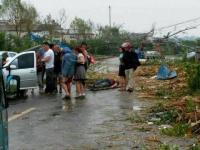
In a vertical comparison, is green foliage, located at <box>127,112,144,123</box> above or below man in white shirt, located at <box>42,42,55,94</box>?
below

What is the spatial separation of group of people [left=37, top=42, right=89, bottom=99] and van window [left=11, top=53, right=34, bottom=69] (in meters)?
0.43

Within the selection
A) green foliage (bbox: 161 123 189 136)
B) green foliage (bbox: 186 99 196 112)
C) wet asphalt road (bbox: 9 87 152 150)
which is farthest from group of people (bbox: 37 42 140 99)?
green foliage (bbox: 161 123 189 136)

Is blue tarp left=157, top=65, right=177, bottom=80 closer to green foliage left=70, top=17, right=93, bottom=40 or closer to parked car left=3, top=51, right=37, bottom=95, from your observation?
parked car left=3, top=51, right=37, bottom=95

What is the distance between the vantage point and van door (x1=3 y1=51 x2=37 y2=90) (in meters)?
20.1

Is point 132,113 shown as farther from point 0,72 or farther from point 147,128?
point 0,72

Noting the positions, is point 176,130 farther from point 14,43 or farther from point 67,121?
point 14,43

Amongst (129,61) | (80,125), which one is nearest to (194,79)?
(129,61)

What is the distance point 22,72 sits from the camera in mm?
20172

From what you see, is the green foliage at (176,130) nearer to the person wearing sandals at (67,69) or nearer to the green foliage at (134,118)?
the green foliage at (134,118)

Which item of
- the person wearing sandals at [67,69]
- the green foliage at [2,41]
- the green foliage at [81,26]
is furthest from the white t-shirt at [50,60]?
the green foliage at [81,26]

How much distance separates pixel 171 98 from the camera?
727 inches

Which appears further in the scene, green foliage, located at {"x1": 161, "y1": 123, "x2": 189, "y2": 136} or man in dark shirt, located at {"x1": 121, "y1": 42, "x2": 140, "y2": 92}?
man in dark shirt, located at {"x1": 121, "y1": 42, "x2": 140, "y2": 92}

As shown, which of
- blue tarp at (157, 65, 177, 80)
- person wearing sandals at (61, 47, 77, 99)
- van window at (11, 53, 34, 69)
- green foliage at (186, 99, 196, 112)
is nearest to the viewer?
green foliage at (186, 99, 196, 112)

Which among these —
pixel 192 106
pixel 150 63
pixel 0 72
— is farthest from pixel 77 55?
pixel 150 63
